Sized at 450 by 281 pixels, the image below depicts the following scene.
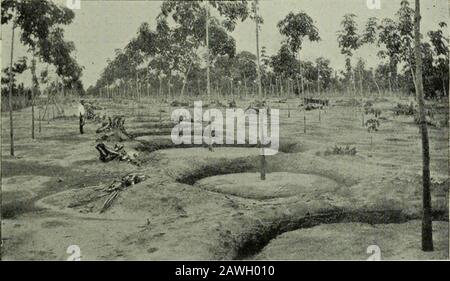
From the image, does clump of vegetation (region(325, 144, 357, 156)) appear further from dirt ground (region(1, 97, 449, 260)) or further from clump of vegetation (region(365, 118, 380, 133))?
clump of vegetation (region(365, 118, 380, 133))

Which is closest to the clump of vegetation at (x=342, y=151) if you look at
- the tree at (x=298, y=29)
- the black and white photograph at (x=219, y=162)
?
the black and white photograph at (x=219, y=162)

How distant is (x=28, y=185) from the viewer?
11.2 meters

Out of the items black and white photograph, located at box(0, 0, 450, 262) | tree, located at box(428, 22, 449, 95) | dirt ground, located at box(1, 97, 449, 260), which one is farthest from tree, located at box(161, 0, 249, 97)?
tree, located at box(428, 22, 449, 95)

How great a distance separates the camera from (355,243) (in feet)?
30.0

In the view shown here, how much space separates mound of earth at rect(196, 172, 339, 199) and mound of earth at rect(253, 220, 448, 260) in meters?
2.04

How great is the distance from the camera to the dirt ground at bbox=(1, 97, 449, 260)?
888 cm

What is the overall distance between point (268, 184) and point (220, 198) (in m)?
1.76

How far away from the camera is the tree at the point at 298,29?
12594mm

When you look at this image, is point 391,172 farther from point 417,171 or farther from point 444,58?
point 444,58

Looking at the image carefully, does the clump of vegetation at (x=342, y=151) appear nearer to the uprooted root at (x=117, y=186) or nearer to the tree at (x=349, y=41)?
the tree at (x=349, y=41)

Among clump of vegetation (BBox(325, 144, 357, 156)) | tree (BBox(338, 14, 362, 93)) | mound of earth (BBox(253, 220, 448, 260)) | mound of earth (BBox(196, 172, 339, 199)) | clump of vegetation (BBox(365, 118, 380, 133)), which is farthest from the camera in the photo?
tree (BBox(338, 14, 362, 93))

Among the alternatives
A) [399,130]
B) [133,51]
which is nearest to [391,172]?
[399,130]

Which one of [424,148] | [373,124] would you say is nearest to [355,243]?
[424,148]

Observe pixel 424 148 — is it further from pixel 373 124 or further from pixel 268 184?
pixel 373 124
